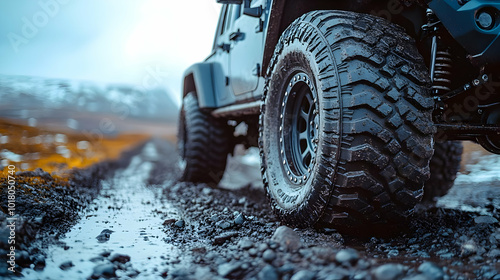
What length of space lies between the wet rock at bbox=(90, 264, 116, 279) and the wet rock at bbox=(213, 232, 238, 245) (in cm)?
59

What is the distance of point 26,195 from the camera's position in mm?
2695

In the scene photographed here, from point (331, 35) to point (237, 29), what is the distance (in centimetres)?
212

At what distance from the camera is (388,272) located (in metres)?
1.36

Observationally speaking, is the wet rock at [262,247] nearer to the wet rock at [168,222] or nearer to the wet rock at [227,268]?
the wet rock at [227,268]

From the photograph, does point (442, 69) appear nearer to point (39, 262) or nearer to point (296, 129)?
point (296, 129)

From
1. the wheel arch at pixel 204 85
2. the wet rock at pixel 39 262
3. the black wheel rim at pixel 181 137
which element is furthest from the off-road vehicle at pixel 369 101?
the black wheel rim at pixel 181 137

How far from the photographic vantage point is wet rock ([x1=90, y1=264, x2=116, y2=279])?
1696 millimetres

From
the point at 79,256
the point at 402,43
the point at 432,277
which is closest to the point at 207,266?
the point at 79,256

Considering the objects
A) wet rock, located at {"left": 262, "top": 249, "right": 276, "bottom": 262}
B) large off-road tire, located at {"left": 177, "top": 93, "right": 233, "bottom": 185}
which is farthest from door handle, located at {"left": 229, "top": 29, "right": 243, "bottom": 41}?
wet rock, located at {"left": 262, "top": 249, "right": 276, "bottom": 262}

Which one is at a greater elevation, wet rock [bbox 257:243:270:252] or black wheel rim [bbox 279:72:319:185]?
black wheel rim [bbox 279:72:319:185]

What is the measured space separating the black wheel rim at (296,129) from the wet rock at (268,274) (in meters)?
1.03

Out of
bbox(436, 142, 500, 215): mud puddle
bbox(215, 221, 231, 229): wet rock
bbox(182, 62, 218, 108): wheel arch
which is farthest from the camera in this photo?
bbox(182, 62, 218, 108): wheel arch

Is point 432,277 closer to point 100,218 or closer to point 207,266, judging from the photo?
point 207,266
